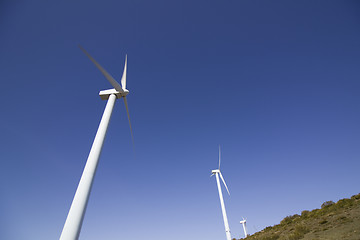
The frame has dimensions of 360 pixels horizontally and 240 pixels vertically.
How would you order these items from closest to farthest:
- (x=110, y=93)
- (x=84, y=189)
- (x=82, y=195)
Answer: (x=82, y=195) < (x=84, y=189) < (x=110, y=93)

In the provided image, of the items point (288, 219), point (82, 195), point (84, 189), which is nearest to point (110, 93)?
point (84, 189)

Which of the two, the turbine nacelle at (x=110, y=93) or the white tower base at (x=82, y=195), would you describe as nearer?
the white tower base at (x=82, y=195)

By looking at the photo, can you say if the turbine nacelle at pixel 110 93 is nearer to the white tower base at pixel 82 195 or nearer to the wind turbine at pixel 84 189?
the wind turbine at pixel 84 189

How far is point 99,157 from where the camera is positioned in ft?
45.5

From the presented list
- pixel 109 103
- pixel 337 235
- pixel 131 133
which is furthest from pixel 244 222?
pixel 109 103

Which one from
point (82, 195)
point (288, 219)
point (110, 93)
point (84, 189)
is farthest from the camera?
point (288, 219)

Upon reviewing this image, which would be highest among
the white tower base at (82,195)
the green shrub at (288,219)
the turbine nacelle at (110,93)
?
the turbine nacelle at (110,93)

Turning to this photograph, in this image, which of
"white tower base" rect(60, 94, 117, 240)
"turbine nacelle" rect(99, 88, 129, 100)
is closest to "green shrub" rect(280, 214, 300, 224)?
Answer: "turbine nacelle" rect(99, 88, 129, 100)

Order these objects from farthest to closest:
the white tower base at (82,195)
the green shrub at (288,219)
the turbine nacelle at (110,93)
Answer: the green shrub at (288,219), the turbine nacelle at (110,93), the white tower base at (82,195)

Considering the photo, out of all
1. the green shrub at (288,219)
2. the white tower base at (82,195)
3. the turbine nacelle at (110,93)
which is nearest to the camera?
the white tower base at (82,195)

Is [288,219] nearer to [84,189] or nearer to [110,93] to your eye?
[84,189]

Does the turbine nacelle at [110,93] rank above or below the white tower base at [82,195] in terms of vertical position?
above

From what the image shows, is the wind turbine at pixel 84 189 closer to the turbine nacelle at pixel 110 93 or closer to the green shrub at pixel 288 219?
the turbine nacelle at pixel 110 93

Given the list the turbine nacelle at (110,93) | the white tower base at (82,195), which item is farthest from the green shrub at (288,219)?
the white tower base at (82,195)
